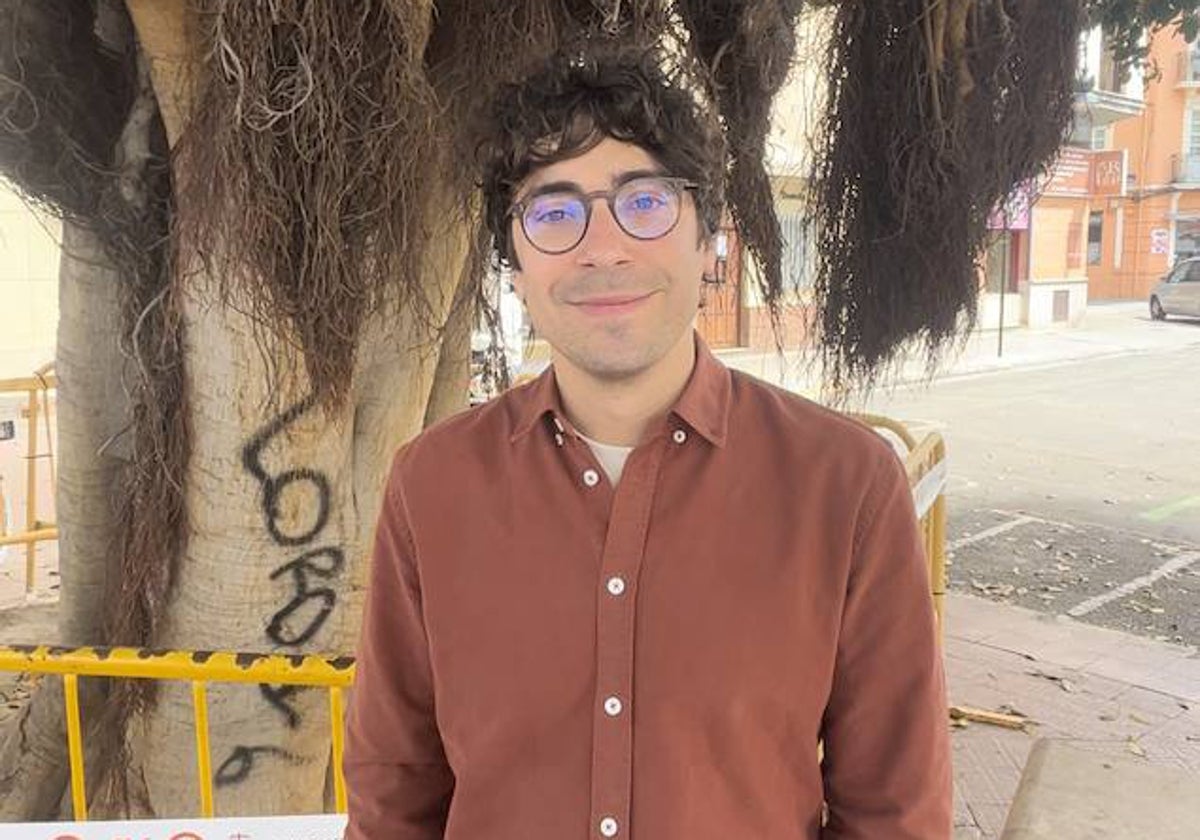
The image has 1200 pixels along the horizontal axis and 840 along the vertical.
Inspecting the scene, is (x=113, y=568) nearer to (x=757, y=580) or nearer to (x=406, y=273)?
(x=406, y=273)

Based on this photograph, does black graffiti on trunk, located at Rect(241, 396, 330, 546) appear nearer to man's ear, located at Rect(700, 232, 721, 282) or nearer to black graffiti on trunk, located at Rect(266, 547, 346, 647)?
black graffiti on trunk, located at Rect(266, 547, 346, 647)

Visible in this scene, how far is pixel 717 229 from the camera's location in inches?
70.2

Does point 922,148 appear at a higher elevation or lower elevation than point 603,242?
higher

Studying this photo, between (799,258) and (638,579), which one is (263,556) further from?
(799,258)

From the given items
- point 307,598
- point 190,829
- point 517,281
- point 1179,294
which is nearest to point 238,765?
point 307,598

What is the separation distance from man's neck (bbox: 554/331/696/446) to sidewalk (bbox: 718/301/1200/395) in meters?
14.6

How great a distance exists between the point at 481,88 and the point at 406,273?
1.54ft

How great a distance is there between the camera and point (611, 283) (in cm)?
156

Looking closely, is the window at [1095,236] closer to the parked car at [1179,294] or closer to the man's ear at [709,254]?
the parked car at [1179,294]

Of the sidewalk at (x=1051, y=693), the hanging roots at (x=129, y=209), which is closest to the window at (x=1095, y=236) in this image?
the sidewalk at (x=1051, y=693)

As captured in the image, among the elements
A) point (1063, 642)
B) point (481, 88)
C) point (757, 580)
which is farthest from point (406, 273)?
point (1063, 642)

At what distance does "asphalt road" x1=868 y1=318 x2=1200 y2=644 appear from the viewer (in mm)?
7227

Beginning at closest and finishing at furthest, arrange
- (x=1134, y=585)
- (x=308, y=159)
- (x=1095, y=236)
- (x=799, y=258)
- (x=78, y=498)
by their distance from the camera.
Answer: (x=308, y=159) → (x=78, y=498) → (x=799, y=258) → (x=1134, y=585) → (x=1095, y=236)

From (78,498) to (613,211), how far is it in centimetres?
249
